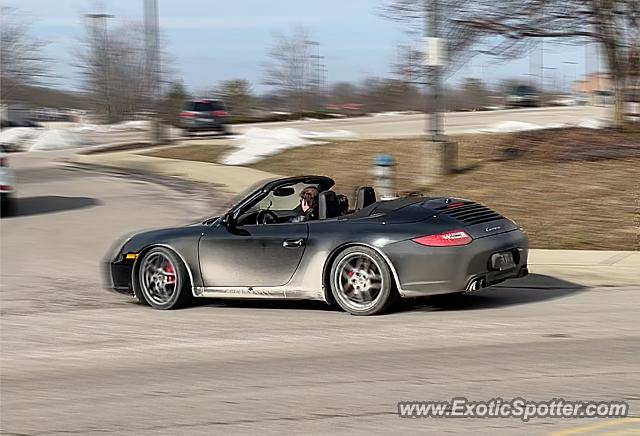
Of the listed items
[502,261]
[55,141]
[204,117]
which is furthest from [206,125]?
[502,261]

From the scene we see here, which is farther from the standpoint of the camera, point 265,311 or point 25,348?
point 265,311

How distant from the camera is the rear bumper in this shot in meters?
8.73

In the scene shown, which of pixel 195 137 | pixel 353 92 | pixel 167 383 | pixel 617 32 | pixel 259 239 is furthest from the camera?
pixel 353 92

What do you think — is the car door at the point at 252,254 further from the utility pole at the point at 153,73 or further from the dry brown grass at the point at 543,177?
the utility pole at the point at 153,73

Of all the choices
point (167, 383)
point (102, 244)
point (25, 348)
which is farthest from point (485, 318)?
point (102, 244)

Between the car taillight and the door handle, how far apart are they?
111 cm

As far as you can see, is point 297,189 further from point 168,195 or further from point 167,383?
point 168,195

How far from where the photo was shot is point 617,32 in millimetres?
19969

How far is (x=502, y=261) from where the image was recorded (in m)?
9.08

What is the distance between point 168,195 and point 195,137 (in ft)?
71.4

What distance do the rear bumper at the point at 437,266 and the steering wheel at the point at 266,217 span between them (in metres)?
1.47

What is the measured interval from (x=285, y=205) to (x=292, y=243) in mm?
704

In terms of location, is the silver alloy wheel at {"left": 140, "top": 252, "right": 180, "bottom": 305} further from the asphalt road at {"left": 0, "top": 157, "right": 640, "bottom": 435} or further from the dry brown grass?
the dry brown grass

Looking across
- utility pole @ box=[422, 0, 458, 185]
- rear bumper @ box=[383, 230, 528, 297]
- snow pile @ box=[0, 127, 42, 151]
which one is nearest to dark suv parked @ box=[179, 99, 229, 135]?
snow pile @ box=[0, 127, 42, 151]
